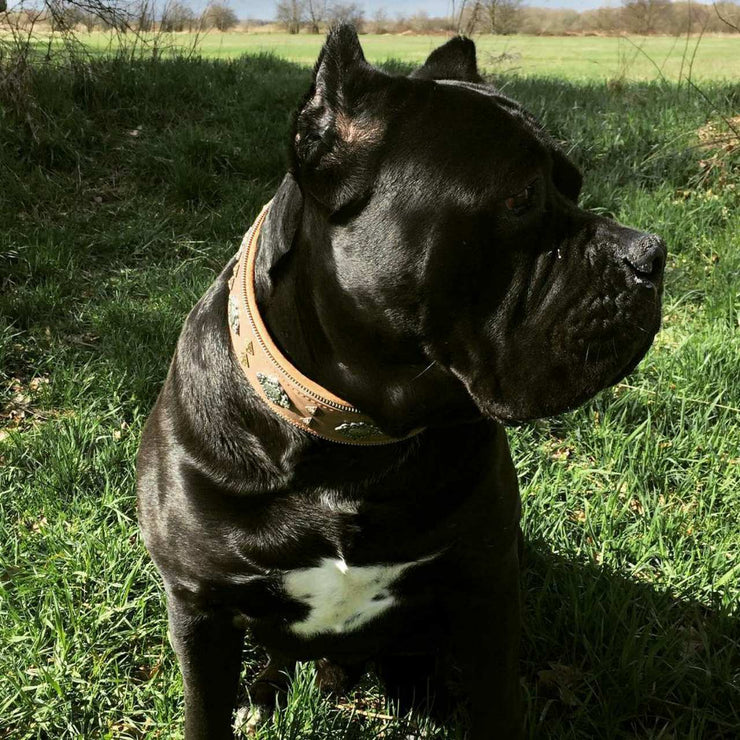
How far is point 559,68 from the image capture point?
1056 cm

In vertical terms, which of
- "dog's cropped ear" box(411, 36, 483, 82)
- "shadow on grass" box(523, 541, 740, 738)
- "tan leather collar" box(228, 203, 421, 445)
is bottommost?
"shadow on grass" box(523, 541, 740, 738)

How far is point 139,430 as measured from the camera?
9.56ft

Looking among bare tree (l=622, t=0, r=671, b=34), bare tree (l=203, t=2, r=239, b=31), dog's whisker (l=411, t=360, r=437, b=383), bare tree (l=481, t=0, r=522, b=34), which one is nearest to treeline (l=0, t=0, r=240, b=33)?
bare tree (l=203, t=2, r=239, b=31)

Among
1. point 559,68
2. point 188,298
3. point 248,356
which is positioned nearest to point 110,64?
point 188,298

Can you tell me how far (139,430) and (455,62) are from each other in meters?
1.69

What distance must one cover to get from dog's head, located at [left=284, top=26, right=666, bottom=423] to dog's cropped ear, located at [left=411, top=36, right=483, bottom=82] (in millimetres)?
314

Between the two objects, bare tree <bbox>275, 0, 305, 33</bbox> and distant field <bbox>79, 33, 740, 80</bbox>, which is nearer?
distant field <bbox>79, 33, 740, 80</bbox>

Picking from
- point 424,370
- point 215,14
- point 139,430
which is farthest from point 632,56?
point 424,370

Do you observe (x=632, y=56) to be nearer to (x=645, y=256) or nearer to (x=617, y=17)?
(x=617, y=17)

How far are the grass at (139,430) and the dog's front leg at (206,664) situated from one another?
0.18m

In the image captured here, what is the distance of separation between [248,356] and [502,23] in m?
5.48

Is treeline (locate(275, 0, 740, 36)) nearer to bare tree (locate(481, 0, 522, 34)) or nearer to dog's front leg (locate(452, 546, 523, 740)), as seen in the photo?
bare tree (locate(481, 0, 522, 34))

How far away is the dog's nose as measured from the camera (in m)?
1.50

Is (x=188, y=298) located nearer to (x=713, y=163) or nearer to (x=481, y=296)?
(x=481, y=296)
